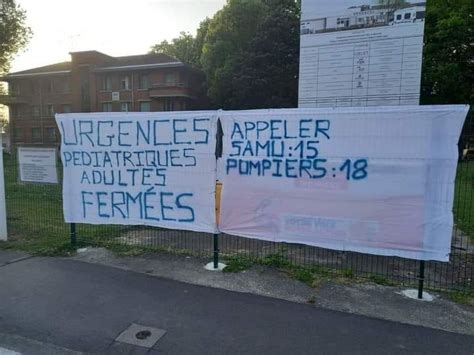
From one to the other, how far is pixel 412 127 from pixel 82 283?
4.09 meters

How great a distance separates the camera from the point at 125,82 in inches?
1551

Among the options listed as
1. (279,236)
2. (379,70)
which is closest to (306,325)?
(279,236)

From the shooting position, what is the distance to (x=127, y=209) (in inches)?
215

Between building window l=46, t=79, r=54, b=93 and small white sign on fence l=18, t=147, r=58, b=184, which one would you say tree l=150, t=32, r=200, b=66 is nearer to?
building window l=46, t=79, r=54, b=93

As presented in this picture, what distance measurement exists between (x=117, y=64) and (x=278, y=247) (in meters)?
39.6

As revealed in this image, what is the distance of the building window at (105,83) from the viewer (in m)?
40.2

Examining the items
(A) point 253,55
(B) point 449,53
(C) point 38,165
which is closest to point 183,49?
(A) point 253,55

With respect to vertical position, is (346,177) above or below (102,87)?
below

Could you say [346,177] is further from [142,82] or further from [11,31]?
[142,82]

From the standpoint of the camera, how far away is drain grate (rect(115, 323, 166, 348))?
3229 millimetres

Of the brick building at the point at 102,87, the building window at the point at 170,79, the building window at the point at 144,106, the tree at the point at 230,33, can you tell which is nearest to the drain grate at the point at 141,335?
the tree at the point at 230,33

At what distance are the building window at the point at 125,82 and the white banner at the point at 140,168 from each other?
117 ft

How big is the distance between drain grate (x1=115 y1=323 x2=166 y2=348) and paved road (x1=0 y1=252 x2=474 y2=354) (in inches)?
2.3

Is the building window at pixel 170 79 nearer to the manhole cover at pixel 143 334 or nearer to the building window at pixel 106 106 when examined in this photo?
the building window at pixel 106 106
